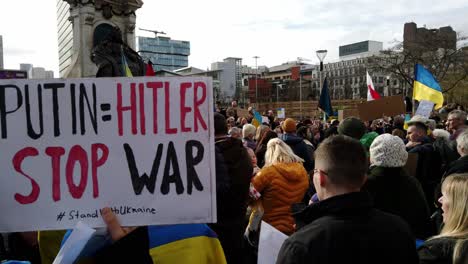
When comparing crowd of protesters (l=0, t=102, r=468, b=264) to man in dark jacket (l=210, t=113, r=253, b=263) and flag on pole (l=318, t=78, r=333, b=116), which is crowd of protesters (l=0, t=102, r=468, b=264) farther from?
flag on pole (l=318, t=78, r=333, b=116)

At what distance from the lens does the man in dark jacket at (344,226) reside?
6.16 ft

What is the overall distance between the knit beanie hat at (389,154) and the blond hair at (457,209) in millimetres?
857

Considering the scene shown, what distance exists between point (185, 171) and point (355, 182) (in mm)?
845

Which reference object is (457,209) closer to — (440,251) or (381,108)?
(440,251)

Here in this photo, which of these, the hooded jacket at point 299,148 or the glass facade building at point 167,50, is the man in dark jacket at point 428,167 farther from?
the glass facade building at point 167,50

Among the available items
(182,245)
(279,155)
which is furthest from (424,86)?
(182,245)

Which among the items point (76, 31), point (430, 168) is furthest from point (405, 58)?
point (430, 168)

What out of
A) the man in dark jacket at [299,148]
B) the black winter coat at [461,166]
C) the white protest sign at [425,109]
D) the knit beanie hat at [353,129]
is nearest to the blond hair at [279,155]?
the knit beanie hat at [353,129]

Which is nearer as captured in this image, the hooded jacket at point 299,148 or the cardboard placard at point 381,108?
the hooded jacket at point 299,148

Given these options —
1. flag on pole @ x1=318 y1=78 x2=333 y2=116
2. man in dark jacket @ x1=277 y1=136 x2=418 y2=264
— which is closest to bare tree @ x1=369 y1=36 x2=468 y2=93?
flag on pole @ x1=318 y1=78 x2=333 y2=116

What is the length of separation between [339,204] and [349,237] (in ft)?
0.50

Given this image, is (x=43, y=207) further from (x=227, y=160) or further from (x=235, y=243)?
(x=235, y=243)

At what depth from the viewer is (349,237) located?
74.7 inches

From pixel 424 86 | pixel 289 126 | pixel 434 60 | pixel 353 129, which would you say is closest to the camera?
pixel 353 129
